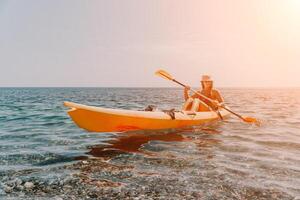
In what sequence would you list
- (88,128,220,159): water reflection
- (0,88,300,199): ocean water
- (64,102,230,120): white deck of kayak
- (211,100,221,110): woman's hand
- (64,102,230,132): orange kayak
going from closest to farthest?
(0,88,300,199): ocean water < (88,128,220,159): water reflection < (64,102,230,120): white deck of kayak < (64,102,230,132): orange kayak < (211,100,221,110): woman's hand

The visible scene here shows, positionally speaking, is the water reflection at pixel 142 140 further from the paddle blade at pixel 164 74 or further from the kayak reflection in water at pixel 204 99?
the paddle blade at pixel 164 74

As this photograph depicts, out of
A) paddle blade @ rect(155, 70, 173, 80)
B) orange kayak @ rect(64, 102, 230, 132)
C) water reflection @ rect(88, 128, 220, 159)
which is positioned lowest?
water reflection @ rect(88, 128, 220, 159)

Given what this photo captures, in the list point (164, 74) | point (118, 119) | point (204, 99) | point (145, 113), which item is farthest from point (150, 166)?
point (204, 99)

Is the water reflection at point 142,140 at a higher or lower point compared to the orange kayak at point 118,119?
lower

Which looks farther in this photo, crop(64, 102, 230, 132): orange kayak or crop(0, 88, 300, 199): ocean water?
crop(64, 102, 230, 132): orange kayak

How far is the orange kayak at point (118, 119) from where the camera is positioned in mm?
10406

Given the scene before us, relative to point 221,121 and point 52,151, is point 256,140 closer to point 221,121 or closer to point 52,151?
point 221,121

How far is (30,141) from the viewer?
11.9 metres

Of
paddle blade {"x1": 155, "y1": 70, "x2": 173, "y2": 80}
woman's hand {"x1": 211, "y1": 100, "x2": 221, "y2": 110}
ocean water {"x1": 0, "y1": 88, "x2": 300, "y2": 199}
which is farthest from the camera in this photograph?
woman's hand {"x1": 211, "y1": 100, "x2": 221, "y2": 110}

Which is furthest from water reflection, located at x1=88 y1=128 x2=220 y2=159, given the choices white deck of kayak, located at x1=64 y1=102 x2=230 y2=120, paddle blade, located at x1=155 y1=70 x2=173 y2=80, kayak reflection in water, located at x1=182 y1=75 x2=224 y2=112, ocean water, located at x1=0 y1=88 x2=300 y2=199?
paddle blade, located at x1=155 y1=70 x2=173 y2=80

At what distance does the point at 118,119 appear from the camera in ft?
36.7

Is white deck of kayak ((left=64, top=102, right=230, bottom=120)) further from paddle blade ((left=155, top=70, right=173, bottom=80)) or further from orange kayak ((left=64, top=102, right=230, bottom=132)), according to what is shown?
paddle blade ((left=155, top=70, right=173, bottom=80))

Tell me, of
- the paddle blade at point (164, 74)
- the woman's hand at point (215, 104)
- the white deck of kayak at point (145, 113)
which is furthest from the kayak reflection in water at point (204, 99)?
the paddle blade at point (164, 74)

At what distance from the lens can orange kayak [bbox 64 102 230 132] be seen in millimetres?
10406
